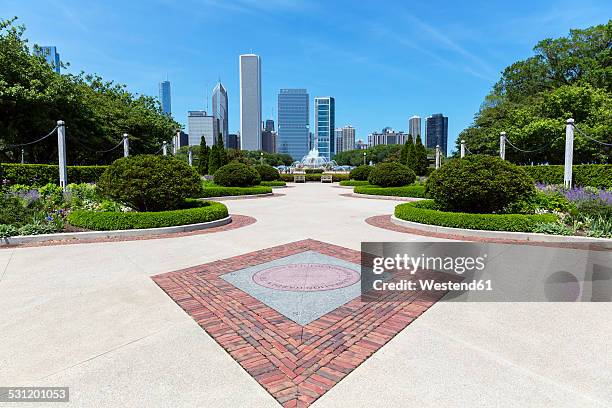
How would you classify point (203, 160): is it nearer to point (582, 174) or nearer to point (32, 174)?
point (32, 174)

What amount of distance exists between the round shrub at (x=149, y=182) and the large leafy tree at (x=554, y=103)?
21.9 m

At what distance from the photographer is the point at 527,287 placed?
16.3 feet

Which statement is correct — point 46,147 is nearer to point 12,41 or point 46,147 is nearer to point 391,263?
point 12,41

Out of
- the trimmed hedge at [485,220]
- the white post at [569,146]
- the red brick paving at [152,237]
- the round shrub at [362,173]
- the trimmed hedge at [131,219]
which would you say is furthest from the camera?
the round shrub at [362,173]

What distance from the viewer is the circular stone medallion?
5.09 m

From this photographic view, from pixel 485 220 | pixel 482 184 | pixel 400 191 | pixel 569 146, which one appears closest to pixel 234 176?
pixel 400 191

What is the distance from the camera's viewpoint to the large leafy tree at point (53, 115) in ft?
67.6

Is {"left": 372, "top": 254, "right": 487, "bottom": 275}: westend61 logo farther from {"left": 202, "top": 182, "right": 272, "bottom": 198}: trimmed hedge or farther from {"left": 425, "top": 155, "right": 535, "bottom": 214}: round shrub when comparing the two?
{"left": 202, "top": 182, "right": 272, "bottom": 198}: trimmed hedge

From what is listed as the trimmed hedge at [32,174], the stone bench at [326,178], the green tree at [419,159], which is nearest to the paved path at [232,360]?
the trimmed hedge at [32,174]

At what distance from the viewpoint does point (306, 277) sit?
552 cm

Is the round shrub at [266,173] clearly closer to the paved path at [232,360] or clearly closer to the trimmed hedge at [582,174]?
the trimmed hedge at [582,174]

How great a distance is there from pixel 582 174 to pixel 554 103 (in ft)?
38.9

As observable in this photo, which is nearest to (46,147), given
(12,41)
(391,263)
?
(12,41)

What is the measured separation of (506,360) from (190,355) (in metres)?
2.81
